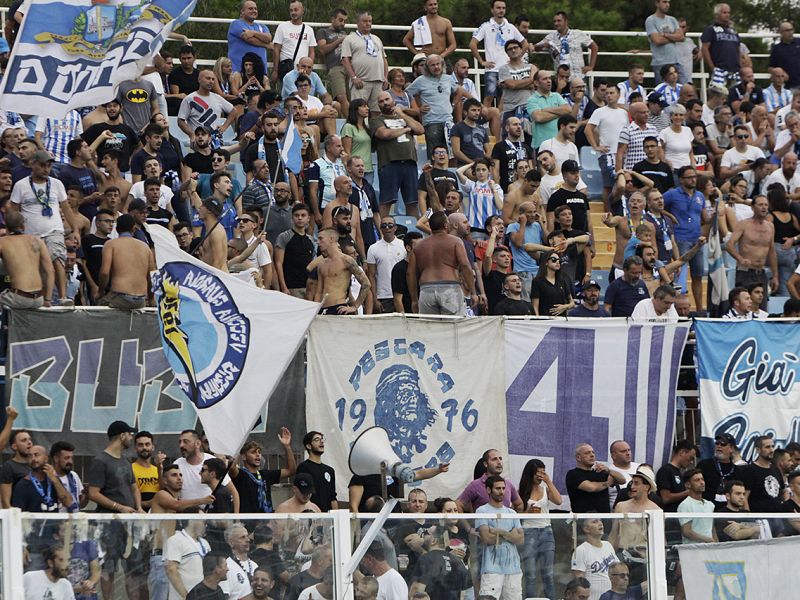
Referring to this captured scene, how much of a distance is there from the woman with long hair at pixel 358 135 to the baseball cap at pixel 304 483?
24.0 feet

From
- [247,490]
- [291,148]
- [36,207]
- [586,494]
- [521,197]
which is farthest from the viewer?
[521,197]

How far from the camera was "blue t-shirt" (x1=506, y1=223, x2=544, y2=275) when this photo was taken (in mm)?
18562

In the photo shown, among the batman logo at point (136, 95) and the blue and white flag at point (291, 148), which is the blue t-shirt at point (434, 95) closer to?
the batman logo at point (136, 95)

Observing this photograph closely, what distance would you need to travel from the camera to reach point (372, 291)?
58.9 ft

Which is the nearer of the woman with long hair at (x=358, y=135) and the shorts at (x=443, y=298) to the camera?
the shorts at (x=443, y=298)

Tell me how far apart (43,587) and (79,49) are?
4.07 m

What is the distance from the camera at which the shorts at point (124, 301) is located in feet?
51.0

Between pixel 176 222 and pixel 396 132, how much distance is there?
151 inches

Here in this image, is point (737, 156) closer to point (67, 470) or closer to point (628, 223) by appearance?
point (628, 223)

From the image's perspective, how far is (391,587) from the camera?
11.3 metres

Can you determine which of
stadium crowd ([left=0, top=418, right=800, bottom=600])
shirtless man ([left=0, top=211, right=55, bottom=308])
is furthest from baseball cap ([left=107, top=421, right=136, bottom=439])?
shirtless man ([left=0, top=211, right=55, bottom=308])

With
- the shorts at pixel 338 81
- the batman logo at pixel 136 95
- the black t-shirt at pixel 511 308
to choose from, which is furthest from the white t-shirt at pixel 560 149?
the batman logo at pixel 136 95

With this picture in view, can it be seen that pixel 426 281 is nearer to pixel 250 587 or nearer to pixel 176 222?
pixel 176 222

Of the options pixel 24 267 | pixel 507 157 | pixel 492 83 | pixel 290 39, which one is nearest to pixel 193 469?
pixel 24 267
